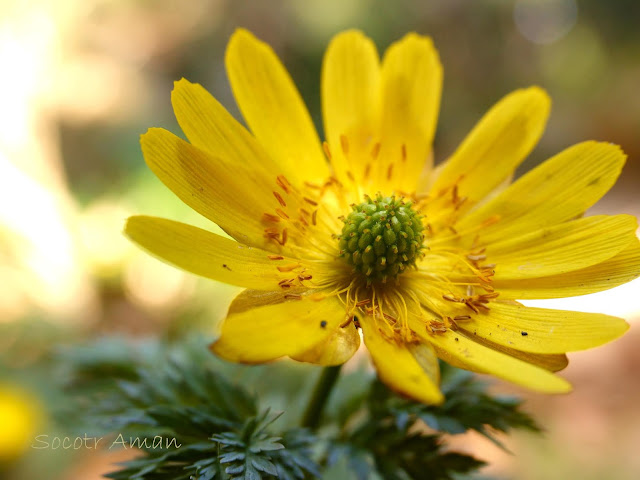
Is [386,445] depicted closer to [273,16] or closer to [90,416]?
[90,416]

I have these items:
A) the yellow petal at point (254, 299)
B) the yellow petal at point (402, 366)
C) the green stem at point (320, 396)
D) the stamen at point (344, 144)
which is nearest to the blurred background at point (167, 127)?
the green stem at point (320, 396)

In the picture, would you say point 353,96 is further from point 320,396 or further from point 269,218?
point 320,396

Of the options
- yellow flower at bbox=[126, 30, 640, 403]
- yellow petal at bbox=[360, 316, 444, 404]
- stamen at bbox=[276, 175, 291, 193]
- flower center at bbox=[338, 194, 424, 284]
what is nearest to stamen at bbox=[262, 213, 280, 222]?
yellow flower at bbox=[126, 30, 640, 403]

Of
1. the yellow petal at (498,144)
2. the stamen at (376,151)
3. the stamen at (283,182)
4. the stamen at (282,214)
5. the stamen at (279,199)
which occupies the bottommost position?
the stamen at (282,214)

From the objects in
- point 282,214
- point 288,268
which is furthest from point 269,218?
point 288,268

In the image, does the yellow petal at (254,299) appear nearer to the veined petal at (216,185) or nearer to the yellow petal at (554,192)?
the veined petal at (216,185)

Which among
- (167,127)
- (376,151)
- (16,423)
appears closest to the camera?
(376,151)
